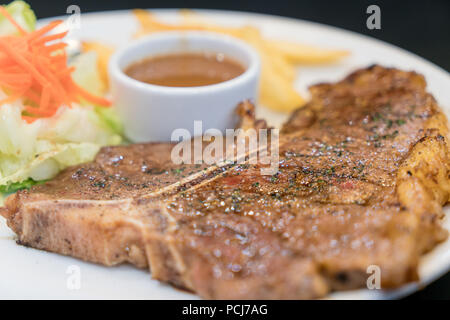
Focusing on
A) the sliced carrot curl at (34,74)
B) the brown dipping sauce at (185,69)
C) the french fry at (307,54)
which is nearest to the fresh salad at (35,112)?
the sliced carrot curl at (34,74)

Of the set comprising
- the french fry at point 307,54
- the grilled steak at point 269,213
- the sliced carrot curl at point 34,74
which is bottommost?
the grilled steak at point 269,213

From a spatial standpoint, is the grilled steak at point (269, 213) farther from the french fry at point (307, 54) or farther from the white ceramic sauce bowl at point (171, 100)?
the french fry at point (307, 54)

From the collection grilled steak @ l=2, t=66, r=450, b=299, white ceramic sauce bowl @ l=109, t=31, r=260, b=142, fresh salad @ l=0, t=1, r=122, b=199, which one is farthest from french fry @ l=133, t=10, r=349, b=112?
fresh salad @ l=0, t=1, r=122, b=199

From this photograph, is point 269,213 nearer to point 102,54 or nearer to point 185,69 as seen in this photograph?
point 185,69

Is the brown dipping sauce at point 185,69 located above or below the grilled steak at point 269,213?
above

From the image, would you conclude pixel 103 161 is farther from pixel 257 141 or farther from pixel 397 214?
pixel 397 214

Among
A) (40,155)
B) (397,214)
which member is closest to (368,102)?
(397,214)

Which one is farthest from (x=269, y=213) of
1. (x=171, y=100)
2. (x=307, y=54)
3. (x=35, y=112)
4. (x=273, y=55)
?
(x=307, y=54)
